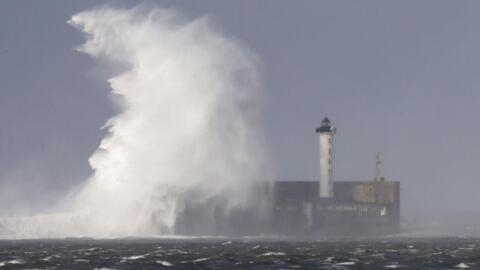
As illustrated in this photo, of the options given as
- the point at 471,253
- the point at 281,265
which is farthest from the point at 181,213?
the point at 281,265

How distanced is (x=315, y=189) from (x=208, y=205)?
17651 millimetres

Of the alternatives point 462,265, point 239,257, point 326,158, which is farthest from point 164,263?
point 326,158

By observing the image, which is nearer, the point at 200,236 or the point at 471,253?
the point at 471,253

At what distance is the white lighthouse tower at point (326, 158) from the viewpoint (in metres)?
181

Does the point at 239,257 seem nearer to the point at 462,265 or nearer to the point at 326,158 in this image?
the point at 462,265

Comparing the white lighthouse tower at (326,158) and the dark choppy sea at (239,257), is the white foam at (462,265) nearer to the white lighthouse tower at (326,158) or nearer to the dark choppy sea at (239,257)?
the dark choppy sea at (239,257)

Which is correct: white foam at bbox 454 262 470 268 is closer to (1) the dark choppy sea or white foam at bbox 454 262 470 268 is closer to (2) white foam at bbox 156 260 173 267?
(1) the dark choppy sea

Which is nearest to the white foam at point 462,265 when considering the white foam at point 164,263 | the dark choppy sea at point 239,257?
the dark choppy sea at point 239,257

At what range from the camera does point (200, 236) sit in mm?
168000

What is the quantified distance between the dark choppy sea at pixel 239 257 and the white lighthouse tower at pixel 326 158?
60295 millimetres

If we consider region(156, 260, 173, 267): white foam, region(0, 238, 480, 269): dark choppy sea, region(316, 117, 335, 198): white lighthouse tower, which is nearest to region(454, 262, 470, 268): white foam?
region(0, 238, 480, 269): dark choppy sea

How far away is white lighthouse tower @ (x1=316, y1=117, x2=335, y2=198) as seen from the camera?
18100cm

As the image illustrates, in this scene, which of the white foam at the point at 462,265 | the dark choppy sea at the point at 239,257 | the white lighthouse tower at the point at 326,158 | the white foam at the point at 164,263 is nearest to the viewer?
the white foam at the point at 462,265

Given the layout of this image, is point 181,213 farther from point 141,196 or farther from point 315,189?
point 315,189
